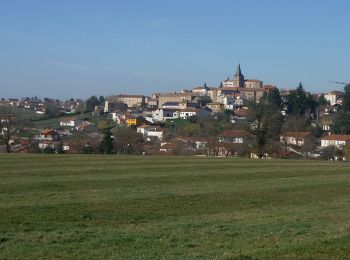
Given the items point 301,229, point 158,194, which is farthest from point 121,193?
point 301,229

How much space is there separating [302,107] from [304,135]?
3592 cm

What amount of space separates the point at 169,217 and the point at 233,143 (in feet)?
222

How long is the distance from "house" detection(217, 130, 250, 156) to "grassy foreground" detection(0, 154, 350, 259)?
1878 inches

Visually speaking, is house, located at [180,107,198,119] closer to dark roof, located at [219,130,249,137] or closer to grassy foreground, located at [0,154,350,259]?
dark roof, located at [219,130,249,137]

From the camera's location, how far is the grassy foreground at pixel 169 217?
10859mm

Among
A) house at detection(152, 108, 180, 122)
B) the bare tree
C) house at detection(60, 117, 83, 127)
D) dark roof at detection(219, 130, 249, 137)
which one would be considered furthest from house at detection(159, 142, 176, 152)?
house at detection(152, 108, 180, 122)

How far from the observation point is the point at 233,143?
8338 centimetres

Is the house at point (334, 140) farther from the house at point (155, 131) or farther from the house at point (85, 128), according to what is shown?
the house at point (85, 128)

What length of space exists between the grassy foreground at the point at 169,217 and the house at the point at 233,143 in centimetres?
4770

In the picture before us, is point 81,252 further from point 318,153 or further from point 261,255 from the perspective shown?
point 318,153

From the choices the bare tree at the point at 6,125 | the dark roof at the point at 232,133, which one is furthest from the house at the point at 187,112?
the bare tree at the point at 6,125

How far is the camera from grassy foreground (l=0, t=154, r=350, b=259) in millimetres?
10859

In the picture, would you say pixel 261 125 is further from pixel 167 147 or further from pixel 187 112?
pixel 187 112

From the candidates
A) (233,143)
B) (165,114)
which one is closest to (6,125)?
(233,143)
